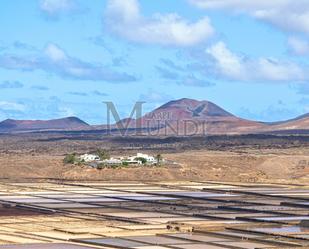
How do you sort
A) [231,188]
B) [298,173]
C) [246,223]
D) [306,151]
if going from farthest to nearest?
[306,151]
[298,173]
[231,188]
[246,223]

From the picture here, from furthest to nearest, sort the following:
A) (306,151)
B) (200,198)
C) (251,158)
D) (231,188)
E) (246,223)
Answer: (306,151)
(251,158)
(231,188)
(200,198)
(246,223)

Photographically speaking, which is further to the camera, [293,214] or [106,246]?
[293,214]

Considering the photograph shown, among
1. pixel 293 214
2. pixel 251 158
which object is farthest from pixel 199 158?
pixel 293 214

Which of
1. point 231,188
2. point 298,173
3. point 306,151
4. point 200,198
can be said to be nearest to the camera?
point 200,198

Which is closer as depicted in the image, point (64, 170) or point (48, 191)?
point (48, 191)

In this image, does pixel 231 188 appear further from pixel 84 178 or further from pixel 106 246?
pixel 106 246

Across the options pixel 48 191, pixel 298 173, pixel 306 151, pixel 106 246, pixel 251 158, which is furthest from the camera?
pixel 306 151

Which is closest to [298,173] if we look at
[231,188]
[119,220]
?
[231,188]

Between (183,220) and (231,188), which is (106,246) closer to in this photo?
(183,220)
